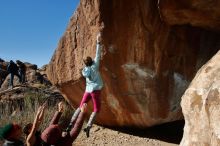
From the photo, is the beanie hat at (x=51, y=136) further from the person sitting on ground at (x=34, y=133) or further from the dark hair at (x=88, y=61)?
the dark hair at (x=88, y=61)

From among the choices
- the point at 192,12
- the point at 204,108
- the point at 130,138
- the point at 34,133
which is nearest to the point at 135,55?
the point at 192,12

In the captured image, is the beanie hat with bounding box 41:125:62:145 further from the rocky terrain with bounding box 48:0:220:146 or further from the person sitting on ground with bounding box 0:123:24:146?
the rocky terrain with bounding box 48:0:220:146

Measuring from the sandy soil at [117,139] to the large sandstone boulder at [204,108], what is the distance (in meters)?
5.20

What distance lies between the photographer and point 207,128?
721cm

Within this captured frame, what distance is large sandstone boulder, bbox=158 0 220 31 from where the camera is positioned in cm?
1036

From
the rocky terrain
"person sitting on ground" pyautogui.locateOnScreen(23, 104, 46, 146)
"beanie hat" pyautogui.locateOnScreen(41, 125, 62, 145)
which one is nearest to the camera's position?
"person sitting on ground" pyautogui.locateOnScreen(23, 104, 46, 146)

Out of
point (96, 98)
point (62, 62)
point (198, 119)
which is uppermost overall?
point (62, 62)

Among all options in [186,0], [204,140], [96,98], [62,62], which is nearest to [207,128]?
[204,140]

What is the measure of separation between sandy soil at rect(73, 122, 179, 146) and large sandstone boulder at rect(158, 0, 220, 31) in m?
3.63

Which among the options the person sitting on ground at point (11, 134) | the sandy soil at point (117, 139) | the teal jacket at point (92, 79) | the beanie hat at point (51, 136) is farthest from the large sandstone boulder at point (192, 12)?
the person sitting on ground at point (11, 134)

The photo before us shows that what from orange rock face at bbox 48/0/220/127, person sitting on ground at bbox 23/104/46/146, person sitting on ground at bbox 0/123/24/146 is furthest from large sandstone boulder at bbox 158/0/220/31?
person sitting on ground at bbox 0/123/24/146

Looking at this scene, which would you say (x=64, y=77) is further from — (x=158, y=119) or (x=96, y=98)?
(x=96, y=98)

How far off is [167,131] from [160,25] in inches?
160

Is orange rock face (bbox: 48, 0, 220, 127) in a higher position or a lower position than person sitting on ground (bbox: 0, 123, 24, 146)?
higher
